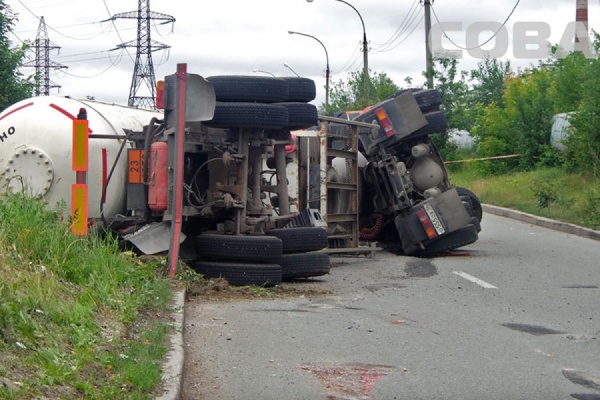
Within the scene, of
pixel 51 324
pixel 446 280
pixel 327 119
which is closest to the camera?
pixel 51 324

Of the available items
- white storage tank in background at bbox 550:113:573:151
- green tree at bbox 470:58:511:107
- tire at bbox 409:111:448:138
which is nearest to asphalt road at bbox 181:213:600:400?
tire at bbox 409:111:448:138

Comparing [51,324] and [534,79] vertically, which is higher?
[534,79]

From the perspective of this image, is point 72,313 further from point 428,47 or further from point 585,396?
point 428,47

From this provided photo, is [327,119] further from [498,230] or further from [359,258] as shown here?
[498,230]

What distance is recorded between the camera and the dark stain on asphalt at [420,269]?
13.3 m

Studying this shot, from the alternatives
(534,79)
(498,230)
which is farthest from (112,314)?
(534,79)

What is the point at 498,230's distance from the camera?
21.0 meters

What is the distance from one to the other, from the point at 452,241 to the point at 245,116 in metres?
5.64

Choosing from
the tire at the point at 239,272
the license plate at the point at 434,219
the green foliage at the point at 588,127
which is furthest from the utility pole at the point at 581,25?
the tire at the point at 239,272

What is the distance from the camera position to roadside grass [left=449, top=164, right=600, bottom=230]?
2245 cm

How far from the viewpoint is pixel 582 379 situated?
278 inches

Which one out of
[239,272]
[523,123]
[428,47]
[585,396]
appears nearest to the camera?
[585,396]

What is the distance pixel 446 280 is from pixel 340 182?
3.16 m

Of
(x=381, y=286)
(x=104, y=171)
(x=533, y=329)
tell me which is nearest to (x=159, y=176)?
(x=104, y=171)
